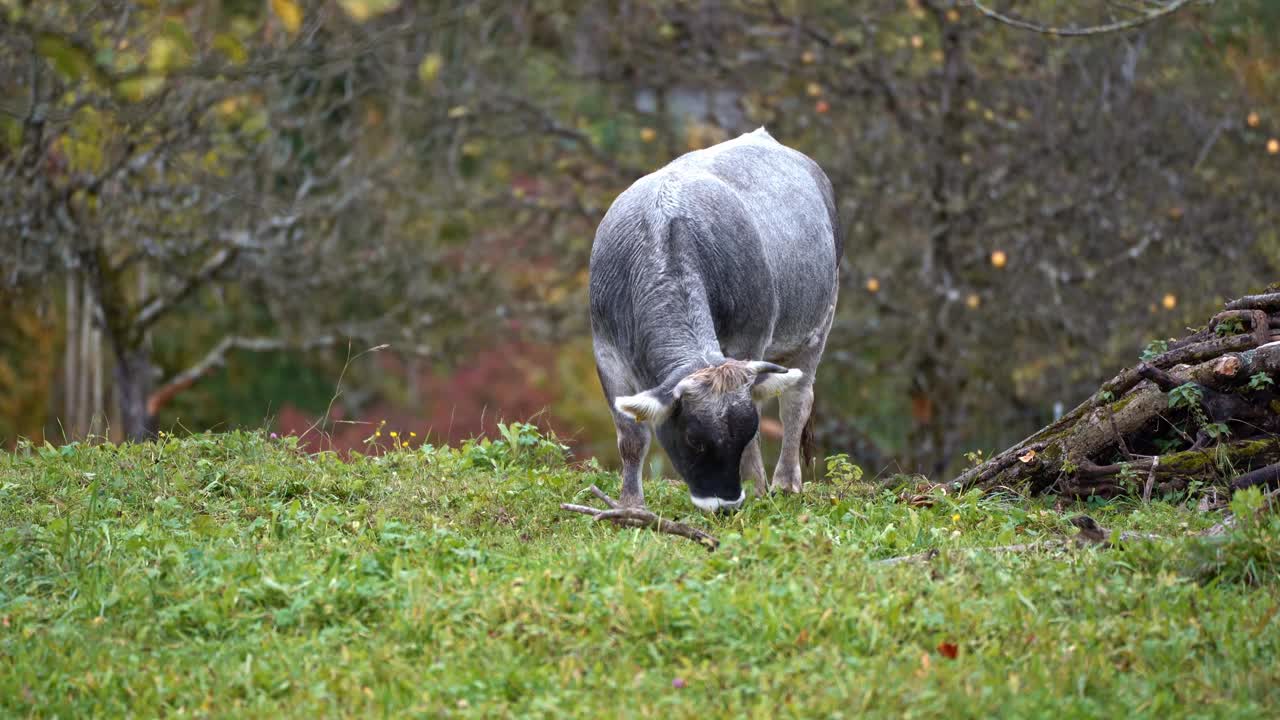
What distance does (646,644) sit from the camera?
4.80 metres

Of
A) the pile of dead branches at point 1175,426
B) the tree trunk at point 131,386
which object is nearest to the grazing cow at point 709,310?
the pile of dead branches at point 1175,426

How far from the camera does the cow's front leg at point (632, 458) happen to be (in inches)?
283

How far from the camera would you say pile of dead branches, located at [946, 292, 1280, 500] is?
275 inches

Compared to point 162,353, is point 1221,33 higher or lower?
higher

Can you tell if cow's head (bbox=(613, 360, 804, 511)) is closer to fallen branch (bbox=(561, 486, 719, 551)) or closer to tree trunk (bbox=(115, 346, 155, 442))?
fallen branch (bbox=(561, 486, 719, 551))

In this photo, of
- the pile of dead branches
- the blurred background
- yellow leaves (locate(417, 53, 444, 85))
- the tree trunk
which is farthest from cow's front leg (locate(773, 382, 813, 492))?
yellow leaves (locate(417, 53, 444, 85))

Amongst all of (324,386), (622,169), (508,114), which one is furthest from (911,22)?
(324,386)

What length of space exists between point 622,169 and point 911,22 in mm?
3528

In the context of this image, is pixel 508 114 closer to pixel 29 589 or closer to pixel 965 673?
pixel 29 589

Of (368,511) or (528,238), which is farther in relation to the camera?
(528,238)

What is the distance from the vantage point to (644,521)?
6527mm

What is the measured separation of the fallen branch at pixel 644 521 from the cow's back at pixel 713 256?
3.19ft

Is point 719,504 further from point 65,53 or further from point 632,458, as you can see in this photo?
point 65,53

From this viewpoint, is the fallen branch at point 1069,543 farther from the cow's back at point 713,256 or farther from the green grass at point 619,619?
the cow's back at point 713,256
